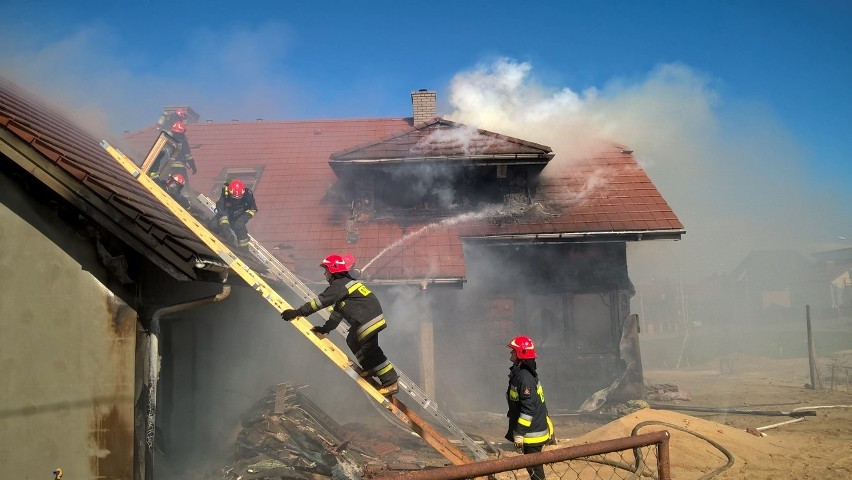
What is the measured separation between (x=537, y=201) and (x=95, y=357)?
10577mm

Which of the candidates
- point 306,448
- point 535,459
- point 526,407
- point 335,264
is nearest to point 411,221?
point 306,448

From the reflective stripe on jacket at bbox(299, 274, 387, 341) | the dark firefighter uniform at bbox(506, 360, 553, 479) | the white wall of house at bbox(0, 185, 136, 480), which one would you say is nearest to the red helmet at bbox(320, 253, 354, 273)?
the reflective stripe on jacket at bbox(299, 274, 387, 341)

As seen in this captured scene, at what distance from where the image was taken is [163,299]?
511cm

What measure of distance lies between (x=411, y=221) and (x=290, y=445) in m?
6.54

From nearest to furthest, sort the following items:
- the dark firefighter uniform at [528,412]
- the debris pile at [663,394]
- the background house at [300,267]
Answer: the background house at [300,267] < the dark firefighter uniform at [528,412] < the debris pile at [663,394]

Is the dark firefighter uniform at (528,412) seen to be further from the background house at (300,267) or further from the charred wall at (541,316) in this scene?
the charred wall at (541,316)

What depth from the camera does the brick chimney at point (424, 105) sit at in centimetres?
1728

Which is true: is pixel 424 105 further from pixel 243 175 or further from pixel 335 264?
pixel 335 264

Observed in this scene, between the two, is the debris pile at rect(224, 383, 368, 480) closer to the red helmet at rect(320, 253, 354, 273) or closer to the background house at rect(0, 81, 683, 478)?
the background house at rect(0, 81, 683, 478)

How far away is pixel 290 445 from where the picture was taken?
7148 mm

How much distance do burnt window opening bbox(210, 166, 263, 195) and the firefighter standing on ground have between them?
419 inches

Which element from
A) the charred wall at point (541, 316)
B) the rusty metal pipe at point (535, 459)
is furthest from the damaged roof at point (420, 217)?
the rusty metal pipe at point (535, 459)

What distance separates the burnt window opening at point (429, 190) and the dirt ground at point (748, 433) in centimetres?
523

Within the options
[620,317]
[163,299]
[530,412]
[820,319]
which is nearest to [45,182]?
[163,299]
